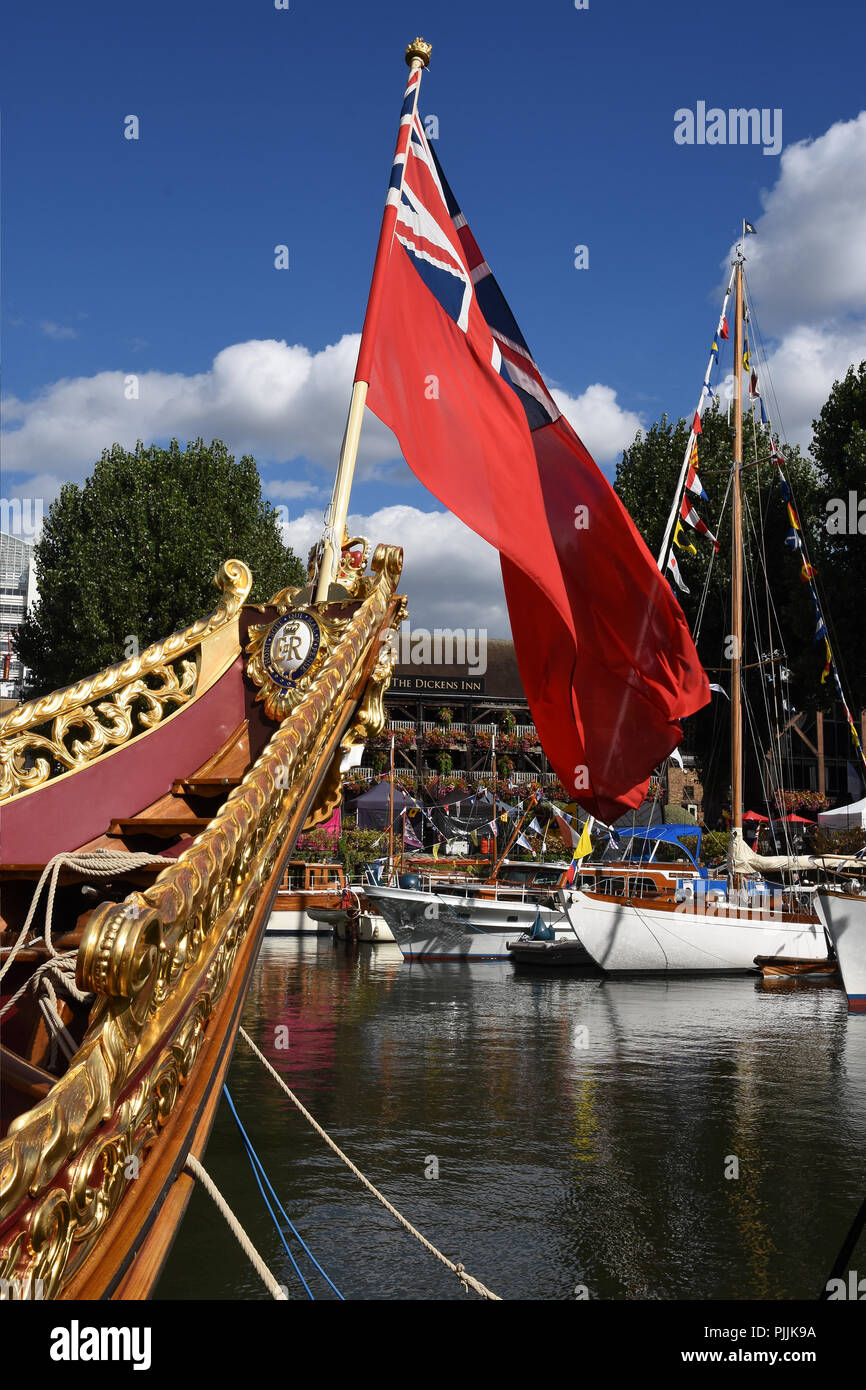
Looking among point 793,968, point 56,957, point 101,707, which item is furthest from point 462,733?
point 56,957

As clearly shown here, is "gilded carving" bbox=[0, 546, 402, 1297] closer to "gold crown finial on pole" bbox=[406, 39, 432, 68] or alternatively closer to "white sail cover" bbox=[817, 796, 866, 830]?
"gold crown finial on pole" bbox=[406, 39, 432, 68]

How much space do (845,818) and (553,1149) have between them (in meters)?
25.1

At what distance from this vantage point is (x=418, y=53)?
5699 millimetres

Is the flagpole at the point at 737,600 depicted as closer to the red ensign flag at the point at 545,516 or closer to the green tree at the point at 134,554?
the green tree at the point at 134,554

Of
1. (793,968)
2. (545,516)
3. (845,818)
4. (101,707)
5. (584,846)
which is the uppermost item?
(545,516)

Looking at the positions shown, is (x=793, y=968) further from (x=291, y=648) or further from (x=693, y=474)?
(x=291, y=648)

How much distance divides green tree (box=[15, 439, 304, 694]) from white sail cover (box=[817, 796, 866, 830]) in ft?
57.9

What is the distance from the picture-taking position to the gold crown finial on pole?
570cm

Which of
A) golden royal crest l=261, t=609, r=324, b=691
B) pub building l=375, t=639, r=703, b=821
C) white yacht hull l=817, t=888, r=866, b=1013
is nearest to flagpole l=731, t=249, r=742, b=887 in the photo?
white yacht hull l=817, t=888, r=866, b=1013

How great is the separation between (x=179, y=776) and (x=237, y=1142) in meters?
5.07

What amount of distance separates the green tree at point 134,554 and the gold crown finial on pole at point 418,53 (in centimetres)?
2319

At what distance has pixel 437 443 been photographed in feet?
18.0

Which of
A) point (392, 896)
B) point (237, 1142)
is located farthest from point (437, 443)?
point (392, 896)
